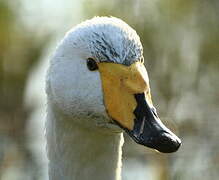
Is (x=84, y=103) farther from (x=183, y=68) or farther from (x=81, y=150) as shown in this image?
(x=183, y=68)

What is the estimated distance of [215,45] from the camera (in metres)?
11.9

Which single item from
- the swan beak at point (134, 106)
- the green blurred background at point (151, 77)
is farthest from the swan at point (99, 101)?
the green blurred background at point (151, 77)

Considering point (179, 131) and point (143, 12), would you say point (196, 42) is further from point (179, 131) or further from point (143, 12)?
point (179, 131)

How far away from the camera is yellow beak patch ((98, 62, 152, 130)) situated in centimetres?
421

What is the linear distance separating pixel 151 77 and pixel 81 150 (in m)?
6.12

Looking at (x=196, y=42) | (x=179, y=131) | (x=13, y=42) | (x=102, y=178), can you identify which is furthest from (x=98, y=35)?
(x=13, y=42)

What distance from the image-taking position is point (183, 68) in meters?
11.3

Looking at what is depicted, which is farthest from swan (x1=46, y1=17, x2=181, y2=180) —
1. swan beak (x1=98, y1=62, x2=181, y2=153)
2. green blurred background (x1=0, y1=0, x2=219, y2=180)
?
green blurred background (x1=0, y1=0, x2=219, y2=180)

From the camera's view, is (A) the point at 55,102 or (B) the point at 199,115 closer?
(A) the point at 55,102

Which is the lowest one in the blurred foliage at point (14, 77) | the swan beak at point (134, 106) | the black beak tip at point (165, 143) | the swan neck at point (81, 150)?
the blurred foliage at point (14, 77)

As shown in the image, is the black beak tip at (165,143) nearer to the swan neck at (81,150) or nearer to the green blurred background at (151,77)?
the swan neck at (81,150)

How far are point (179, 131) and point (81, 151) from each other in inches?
219

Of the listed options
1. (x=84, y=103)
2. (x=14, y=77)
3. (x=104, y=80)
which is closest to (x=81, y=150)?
(x=84, y=103)

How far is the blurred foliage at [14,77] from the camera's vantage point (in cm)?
1045
